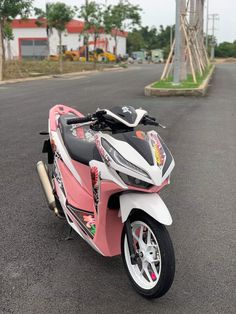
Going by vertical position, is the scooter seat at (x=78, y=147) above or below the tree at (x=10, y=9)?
Result: below

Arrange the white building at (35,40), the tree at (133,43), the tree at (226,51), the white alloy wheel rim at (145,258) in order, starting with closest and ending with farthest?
the white alloy wheel rim at (145,258), the white building at (35,40), the tree at (133,43), the tree at (226,51)

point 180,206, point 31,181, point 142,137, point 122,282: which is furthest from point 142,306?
point 31,181

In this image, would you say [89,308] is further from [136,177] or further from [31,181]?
[31,181]

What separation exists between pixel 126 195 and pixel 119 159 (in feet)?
0.86

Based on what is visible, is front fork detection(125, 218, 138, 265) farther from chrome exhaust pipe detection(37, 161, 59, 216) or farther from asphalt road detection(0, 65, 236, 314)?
chrome exhaust pipe detection(37, 161, 59, 216)

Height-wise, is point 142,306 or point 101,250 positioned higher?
point 101,250

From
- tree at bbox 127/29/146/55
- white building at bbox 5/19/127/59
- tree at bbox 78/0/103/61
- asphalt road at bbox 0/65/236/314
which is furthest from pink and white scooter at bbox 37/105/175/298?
tree at bbox 127/29/146/55

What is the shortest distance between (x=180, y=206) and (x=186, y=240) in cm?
85

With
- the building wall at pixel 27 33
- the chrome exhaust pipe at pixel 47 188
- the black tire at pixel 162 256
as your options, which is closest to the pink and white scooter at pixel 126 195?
the black tire at pixel 162 256

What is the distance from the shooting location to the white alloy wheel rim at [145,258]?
122 inches

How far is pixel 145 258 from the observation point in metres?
3.17

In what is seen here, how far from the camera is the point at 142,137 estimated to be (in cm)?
314

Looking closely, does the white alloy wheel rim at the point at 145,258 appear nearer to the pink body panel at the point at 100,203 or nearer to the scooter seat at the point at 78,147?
the pink body panel at the point at 100,203

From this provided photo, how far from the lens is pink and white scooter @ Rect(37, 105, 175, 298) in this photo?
2.95 m
